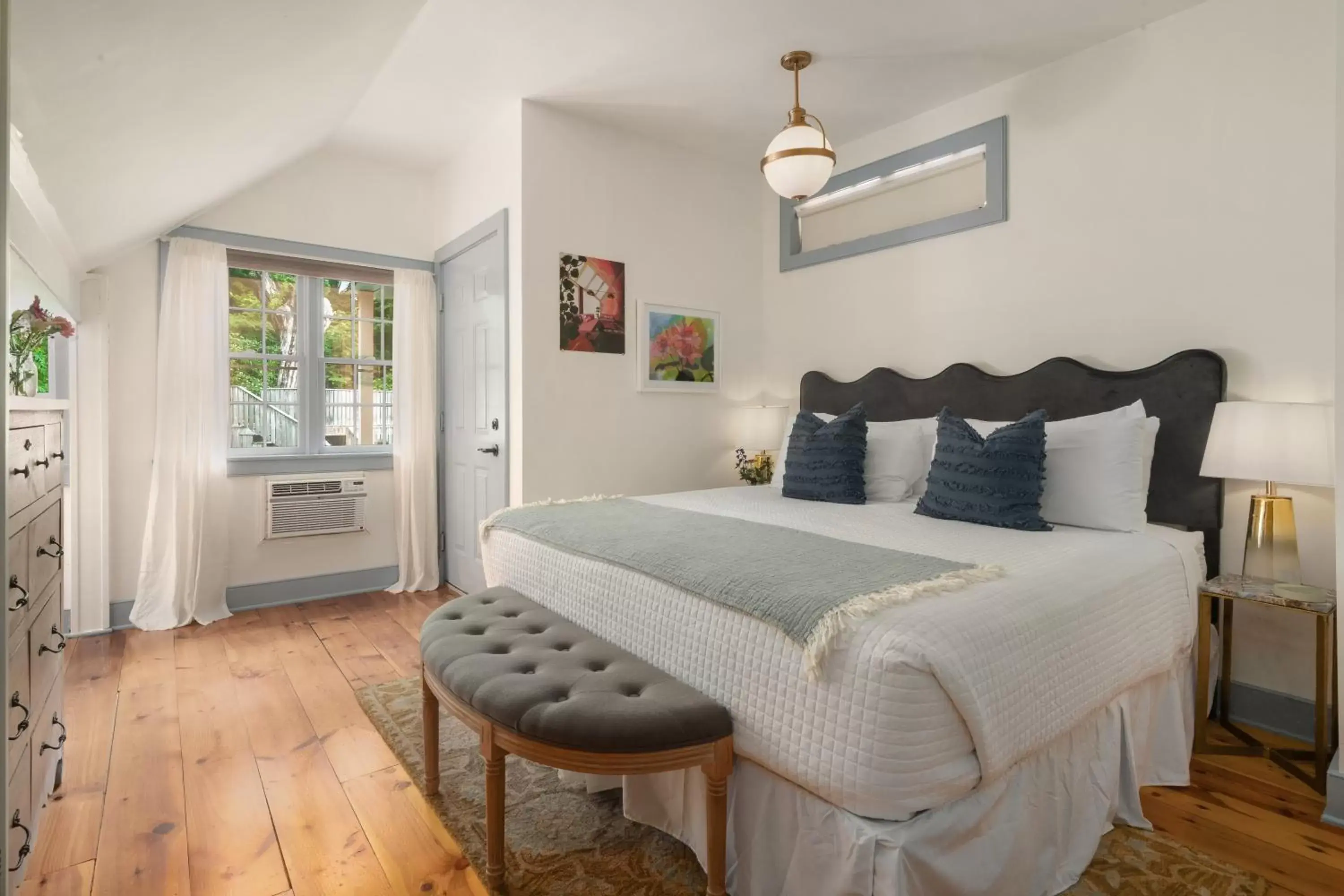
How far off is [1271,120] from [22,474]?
3.80m

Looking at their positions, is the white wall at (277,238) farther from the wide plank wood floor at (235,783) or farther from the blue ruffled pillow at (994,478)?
the blue ruffled pillow at (994,478)

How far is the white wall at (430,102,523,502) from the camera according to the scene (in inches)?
136

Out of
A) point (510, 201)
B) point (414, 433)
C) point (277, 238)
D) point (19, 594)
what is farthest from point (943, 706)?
point (277, 238)

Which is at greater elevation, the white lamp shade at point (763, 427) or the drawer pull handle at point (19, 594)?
the white lamp shade at point (763, 427)

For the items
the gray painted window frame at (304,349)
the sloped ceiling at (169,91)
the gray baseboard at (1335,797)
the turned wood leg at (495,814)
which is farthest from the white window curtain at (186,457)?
the gray baseboard at (1335,797)

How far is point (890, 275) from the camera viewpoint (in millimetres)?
3666

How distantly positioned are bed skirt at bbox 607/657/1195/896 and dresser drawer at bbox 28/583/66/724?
4.60ft

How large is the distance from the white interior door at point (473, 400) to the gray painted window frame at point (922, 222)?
69.0 inches

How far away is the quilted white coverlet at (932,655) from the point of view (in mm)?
1237

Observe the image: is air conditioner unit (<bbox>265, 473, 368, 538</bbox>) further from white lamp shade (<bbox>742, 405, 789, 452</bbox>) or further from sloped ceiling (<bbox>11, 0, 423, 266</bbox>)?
white lamp shade (<bbox>742, 405, 789, 452</bbox>)

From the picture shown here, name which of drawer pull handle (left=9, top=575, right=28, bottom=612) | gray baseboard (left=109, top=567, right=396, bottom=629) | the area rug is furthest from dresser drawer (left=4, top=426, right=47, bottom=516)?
gray baseboard (left=109, top=567, right=396, bottom=629)

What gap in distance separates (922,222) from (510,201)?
2128 millimetres

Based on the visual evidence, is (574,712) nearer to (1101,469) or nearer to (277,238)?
(1101,469)

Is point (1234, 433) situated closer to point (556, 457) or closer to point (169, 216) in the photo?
point (556, 457)
